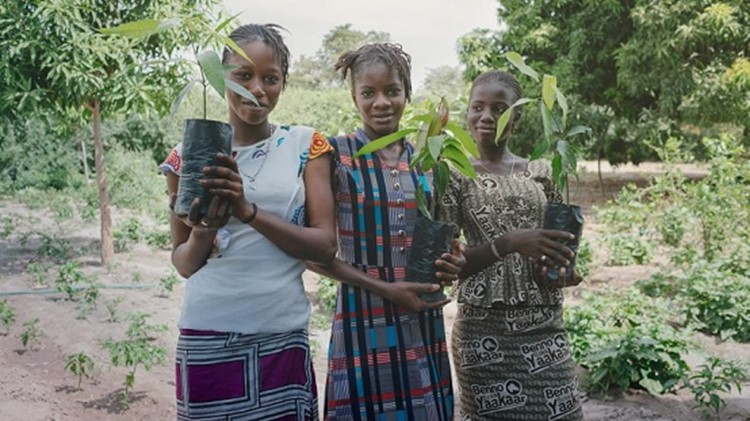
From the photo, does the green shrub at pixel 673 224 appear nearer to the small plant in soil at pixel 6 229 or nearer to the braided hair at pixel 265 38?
the braided hair at pixel 265 38

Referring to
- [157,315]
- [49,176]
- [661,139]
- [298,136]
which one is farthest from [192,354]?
[49,176]

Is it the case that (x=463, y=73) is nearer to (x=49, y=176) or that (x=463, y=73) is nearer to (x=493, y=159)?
(x=49, y=176)

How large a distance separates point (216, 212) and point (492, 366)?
0.90m

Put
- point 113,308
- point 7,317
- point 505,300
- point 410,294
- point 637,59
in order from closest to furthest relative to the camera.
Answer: point 410,294, point 505,300, point 7,317, point 113,308, point 637,59

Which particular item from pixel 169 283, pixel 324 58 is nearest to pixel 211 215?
pixel 169 283

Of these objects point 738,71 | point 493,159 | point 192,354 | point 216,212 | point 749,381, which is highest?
point 738,71

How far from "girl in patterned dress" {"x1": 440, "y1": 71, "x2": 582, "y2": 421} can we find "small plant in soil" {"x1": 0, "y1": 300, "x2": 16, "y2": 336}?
337 cm

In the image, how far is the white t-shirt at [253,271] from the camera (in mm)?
1347

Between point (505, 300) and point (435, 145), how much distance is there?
50 cm

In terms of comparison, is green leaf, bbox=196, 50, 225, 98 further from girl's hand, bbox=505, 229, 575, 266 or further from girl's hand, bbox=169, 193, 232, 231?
girl's hand, bbox=505, 229, 575, 266

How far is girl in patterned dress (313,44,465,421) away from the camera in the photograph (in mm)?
1573

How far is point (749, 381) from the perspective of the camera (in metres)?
3.36

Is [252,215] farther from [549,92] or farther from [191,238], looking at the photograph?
[549,92]

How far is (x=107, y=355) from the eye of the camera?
3.90 meters
